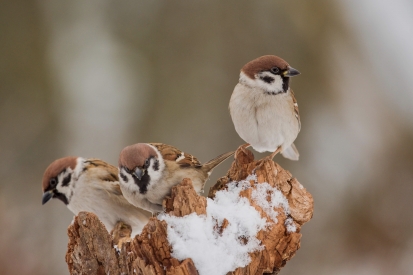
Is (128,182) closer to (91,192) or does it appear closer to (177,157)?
(177,157)

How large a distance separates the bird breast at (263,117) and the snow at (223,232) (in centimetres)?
61

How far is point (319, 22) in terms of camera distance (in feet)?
15.3

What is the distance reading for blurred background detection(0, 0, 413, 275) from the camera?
436 centimetres

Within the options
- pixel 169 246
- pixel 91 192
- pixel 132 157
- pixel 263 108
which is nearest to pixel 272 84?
pixel 263 108

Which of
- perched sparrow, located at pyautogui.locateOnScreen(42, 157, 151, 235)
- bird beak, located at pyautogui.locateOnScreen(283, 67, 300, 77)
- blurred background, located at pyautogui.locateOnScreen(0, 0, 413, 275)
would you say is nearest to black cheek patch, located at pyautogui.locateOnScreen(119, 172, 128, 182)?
perched sparrow, located at pyautogui.locateOnScreen(42, 157, 151, 235)

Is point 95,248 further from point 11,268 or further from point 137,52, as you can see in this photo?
point 137,52

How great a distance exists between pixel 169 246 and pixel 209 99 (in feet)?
9.60

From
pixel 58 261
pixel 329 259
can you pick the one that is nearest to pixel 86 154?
pixel 58 261

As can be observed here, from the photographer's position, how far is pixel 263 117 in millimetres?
2643

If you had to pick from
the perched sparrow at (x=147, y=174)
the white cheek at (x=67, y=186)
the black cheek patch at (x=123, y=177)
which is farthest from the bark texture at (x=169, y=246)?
the white cheek at (x=67, y=186)

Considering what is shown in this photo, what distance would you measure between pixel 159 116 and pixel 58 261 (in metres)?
1.67

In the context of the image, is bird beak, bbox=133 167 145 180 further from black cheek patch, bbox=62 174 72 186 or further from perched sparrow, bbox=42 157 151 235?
black cheek patch, bbox=62 174 72 186

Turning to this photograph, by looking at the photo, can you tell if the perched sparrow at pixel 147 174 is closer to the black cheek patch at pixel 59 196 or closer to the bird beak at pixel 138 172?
the bird beak at pixel 138 172

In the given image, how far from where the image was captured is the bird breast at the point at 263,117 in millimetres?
2652
